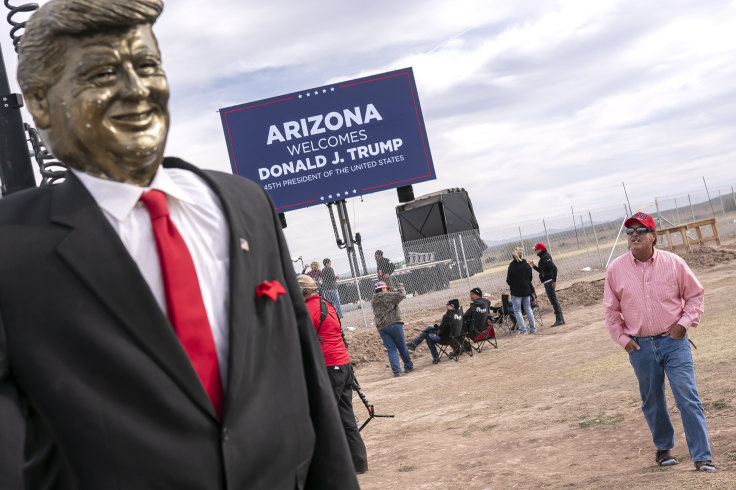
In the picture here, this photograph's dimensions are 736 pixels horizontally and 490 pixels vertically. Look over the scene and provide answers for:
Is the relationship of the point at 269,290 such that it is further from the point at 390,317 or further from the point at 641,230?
the point at 390,317

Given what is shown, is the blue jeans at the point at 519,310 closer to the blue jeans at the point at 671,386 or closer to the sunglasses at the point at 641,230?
the blue jeans at the point at 671,386

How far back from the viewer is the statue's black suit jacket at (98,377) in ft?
4.56

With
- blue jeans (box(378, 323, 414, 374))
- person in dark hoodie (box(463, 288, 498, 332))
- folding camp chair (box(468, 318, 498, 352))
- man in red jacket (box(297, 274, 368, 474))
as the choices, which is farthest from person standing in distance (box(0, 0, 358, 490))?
folding camp chair (box(468, 318, 498, 352))

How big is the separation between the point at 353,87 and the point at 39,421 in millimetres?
23920

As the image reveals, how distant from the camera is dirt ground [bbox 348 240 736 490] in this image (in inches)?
269

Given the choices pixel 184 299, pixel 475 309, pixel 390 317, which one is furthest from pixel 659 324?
pixel 475 309

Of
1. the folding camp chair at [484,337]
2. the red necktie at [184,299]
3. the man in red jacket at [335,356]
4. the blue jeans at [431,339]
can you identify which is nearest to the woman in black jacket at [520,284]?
the folding camp chair at [484,337]

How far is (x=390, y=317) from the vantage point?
14.8 m

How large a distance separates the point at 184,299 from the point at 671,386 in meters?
5.45

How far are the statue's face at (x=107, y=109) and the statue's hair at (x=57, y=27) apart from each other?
18 mm

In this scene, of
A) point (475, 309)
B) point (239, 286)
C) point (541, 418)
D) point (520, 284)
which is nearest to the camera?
point (239, 286)

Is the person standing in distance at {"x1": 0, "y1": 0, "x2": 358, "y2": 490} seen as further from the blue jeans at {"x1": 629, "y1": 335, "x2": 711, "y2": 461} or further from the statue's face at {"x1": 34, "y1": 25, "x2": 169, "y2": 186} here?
the blue jeans at {"x1": 629, "y1": 335, "x2": 711, "y2": 461}

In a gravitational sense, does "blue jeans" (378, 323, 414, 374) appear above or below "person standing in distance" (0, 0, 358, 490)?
below

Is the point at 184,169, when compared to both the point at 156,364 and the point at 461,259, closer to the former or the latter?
the point at 156,364
